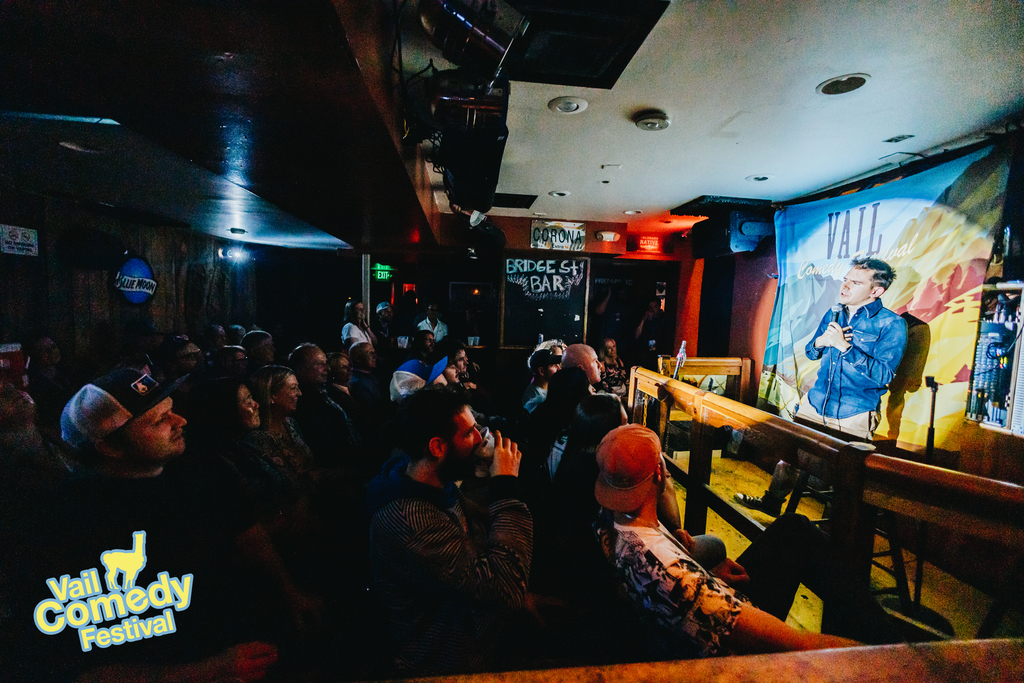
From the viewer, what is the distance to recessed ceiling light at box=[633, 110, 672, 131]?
247cm

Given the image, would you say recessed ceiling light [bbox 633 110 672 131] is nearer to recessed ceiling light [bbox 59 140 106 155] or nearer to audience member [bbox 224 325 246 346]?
recessed ceiling light [bbox 59 140 106 155]

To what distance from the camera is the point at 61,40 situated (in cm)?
107

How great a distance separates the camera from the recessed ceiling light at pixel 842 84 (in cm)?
202

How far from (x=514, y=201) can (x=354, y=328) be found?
2885 millimetres

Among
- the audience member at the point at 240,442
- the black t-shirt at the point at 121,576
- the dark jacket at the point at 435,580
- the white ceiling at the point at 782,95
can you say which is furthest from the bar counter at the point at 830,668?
the white ceiling at the point at 782,95

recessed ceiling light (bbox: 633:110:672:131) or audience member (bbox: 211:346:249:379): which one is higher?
recessed ceiling light (bbox: 633:110:672:131)

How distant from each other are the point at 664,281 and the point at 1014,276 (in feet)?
17.3

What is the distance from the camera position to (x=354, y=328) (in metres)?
5.38

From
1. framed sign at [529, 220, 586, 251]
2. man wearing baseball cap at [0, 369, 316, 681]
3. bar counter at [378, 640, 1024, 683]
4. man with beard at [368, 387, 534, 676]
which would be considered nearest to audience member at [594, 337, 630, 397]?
framed sign at [529, 220, 586, 251]

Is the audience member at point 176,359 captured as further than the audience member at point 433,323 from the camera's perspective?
No

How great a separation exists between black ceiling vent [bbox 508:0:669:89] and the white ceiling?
0.30 ft

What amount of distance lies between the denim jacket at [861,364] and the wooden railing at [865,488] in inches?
103

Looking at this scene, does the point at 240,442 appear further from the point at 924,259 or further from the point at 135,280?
the point at 924,259

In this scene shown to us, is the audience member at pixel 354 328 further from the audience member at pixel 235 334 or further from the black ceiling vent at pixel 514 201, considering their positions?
the black ceiling vent at pixel 514 201
